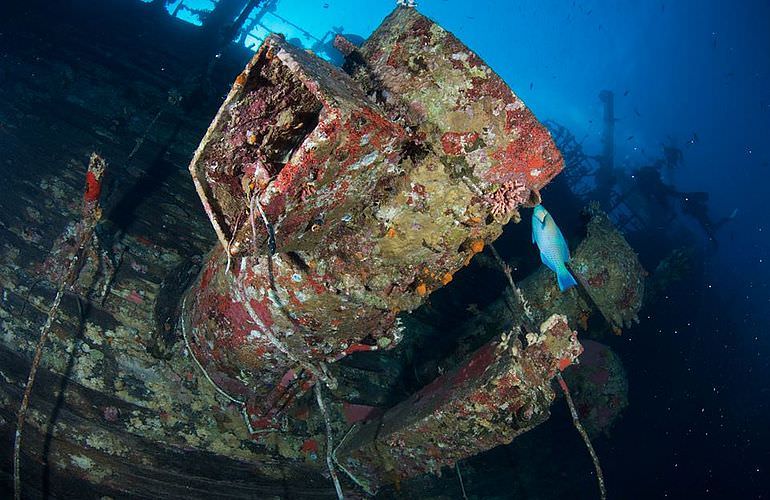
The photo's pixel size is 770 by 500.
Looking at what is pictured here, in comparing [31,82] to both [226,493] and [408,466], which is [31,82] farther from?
[408,466]

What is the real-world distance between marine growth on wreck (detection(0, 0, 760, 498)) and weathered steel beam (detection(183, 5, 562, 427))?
0.01 meters

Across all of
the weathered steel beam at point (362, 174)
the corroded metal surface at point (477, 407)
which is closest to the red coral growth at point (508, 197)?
the weathered steel beam at point (362, 174)

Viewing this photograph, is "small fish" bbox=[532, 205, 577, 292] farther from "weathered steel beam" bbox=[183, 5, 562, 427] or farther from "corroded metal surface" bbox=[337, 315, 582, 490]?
"weathered steel beam" bbox=[183, 5, 562, 427]

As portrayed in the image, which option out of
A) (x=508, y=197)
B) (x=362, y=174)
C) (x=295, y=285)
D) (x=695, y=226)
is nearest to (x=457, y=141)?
(x=508, y=197)

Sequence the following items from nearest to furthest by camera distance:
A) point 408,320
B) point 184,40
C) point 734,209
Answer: point 408,320 → point 184,40 → point 734,209

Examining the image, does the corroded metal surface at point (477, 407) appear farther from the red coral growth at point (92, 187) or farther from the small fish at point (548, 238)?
the red coral growth at point (92, 187)

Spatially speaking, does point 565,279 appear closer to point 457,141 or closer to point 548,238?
point 548,238

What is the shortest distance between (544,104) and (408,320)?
377 feet

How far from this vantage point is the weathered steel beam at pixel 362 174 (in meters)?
1.58

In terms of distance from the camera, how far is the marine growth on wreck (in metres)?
1.75

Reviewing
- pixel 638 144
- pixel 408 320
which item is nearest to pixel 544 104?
pixel 638 144

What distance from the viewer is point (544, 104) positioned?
106m

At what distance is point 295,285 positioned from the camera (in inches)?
94.9

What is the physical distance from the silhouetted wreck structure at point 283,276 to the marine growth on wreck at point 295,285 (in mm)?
16
